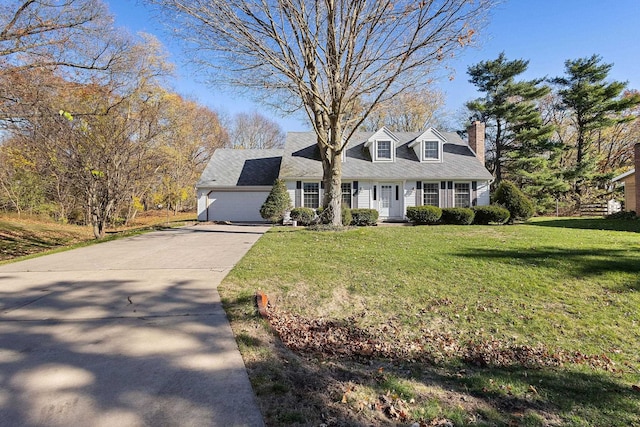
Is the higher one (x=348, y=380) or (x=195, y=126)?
(x=195, y=126)

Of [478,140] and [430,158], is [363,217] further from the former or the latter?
[478,140]

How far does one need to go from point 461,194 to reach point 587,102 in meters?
15.3

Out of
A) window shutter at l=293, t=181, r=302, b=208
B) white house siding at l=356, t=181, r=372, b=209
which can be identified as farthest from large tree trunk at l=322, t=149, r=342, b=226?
white house siding at l=356, t=181, r=372, b=209

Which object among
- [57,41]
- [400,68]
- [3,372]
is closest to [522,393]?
[3,372]

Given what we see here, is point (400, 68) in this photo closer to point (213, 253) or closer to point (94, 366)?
point (213, 253)

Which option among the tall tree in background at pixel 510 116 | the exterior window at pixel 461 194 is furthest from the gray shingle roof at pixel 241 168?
the tall tree in background at pixel 510 116

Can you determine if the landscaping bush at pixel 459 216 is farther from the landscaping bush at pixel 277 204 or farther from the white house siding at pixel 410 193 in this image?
the landscaping bush at pixel 277 204

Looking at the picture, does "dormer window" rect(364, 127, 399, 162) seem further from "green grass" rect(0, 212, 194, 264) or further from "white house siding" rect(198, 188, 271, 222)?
"green grass" rect(0, 212, 194, 264)

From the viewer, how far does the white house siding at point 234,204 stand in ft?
66.6

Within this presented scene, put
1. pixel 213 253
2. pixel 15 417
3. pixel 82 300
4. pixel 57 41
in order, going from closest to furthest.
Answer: pixel 15 417
pixel 82 300
pixel 213 253
pixel 57 41

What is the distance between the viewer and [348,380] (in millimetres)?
2838

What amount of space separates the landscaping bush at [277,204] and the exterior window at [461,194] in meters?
9.68

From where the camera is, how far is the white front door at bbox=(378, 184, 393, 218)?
1909 centimetres

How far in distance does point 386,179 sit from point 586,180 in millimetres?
18367
